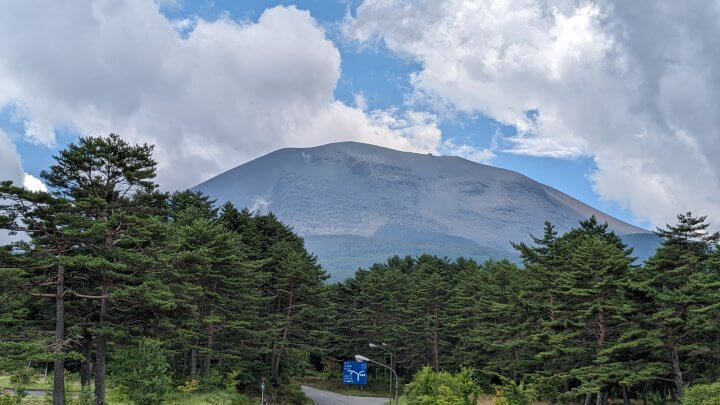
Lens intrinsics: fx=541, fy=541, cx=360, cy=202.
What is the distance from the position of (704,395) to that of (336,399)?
160 feet

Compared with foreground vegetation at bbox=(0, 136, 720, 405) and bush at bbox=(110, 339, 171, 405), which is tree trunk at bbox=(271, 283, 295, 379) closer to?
foreground vegetation at bbox=(0, 136, 720, 405)

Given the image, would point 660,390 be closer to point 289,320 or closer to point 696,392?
point 696,392

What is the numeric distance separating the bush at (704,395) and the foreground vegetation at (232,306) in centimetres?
24

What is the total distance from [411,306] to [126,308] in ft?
153

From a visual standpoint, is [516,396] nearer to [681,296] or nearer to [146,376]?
[681,296]


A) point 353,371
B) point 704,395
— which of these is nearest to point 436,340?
point 353,371

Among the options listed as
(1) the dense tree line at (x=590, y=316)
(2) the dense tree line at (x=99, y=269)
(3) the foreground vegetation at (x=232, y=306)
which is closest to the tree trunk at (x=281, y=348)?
(3) the foreground vegetation at (x=232, y=306)

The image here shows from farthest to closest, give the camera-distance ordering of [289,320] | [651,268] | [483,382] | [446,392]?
[483,382] < [289,320] < [651,268] < [446,392]

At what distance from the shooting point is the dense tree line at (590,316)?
40.0m

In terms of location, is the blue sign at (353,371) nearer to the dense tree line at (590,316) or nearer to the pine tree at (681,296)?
the dense tree line at (590,316)

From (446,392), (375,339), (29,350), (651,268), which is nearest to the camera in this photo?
(29,350)

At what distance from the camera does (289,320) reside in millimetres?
62656

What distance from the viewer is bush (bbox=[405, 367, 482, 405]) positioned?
3794cm

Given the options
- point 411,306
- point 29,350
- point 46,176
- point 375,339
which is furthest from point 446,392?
point 375,339
